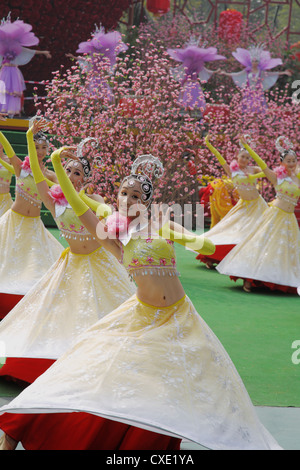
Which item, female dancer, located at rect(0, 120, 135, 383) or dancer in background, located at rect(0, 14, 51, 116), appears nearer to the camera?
female dancer, located at rect(0, 120, 135, 383)

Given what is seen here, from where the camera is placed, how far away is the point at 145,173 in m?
3.70

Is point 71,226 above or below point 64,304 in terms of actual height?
above

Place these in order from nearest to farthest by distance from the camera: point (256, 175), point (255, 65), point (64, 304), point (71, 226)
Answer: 1. point (64, 304)
2. point (71, 226)
3. point (256, 175)
4. point (255, 65)

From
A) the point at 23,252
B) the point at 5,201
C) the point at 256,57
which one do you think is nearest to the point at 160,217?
the point at 23,252

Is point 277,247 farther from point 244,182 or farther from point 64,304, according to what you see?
point 64,304

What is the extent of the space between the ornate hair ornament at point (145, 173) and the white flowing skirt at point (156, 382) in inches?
A: 23.1

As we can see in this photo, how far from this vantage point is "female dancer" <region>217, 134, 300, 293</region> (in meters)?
8.14

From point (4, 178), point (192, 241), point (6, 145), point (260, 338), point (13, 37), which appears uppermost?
point (13, 37)

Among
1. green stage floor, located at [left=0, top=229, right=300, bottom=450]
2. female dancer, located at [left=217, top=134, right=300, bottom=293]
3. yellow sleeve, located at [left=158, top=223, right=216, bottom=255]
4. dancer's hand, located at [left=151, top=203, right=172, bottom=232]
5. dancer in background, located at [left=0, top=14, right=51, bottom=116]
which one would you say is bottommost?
green stage floor, located at [left=0, top=229, right=300, bottom=450]

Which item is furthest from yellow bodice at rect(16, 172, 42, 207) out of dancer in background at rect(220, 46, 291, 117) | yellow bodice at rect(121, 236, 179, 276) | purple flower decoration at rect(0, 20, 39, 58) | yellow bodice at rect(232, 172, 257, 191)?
dancer in background at rect(220, 46, 291, 117)

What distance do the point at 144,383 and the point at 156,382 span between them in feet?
0.17

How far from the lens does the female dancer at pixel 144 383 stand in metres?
2.87

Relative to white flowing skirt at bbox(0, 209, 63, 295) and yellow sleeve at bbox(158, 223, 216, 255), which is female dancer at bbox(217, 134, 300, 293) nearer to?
white flowing skirt at bbox(0, 209, 63, 295)
